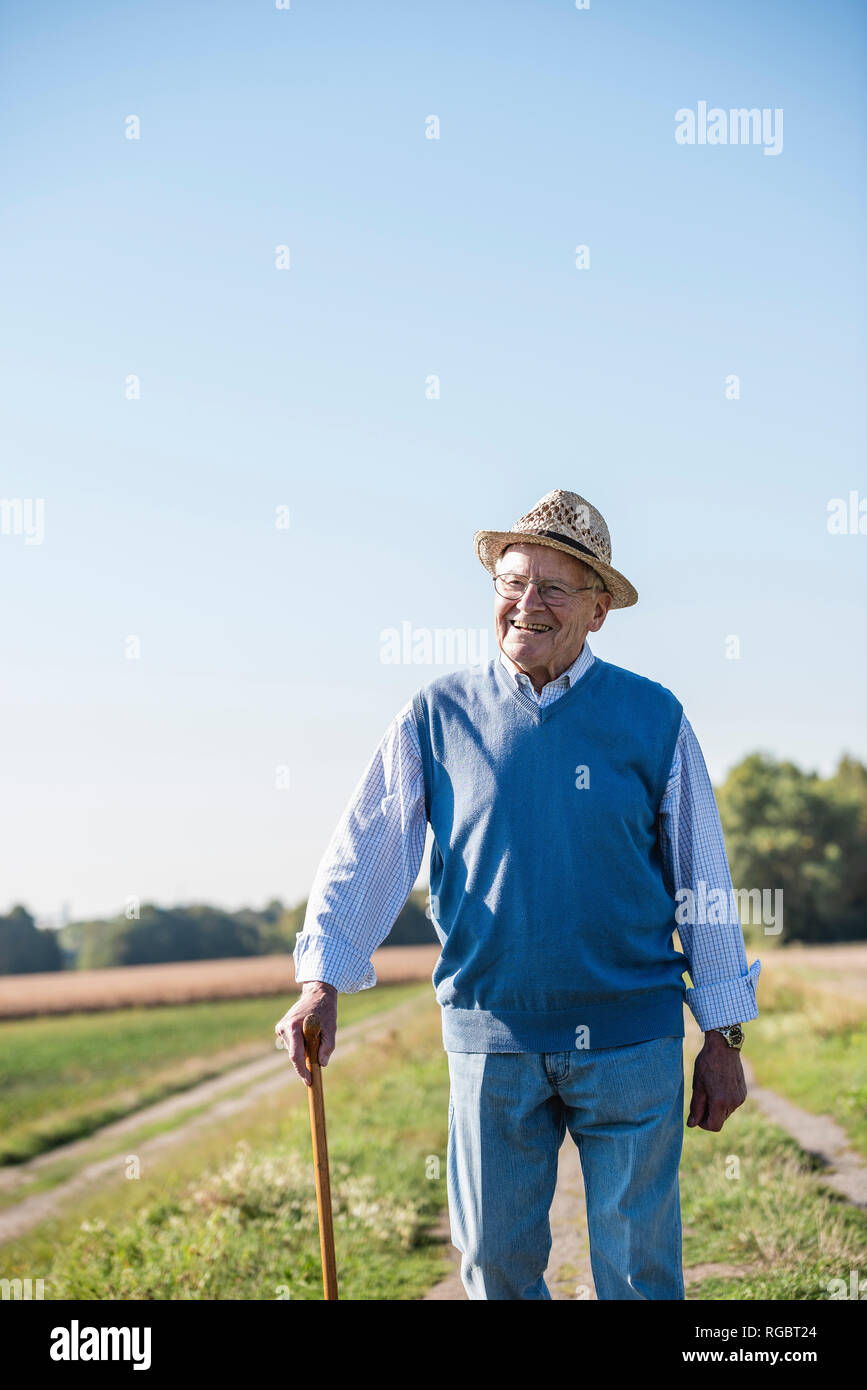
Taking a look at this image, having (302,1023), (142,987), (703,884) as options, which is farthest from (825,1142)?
(142,987)

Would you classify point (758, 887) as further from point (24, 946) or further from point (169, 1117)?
point (169, 1117)

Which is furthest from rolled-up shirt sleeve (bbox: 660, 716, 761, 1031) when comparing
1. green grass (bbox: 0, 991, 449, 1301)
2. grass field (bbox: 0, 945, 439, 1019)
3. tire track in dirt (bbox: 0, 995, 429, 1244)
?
grass field (bbox: 0, 945, 439, 1019)

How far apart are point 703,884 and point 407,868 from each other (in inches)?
29.9

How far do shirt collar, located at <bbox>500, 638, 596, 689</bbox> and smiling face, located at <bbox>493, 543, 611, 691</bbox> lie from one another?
0.5 inches

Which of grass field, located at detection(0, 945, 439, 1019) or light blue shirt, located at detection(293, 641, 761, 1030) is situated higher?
light blue shirt, located at detection(293, 641, 761, 1030)

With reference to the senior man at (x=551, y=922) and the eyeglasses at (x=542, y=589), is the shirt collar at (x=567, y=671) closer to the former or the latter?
the senior man at (x=551, y=922)

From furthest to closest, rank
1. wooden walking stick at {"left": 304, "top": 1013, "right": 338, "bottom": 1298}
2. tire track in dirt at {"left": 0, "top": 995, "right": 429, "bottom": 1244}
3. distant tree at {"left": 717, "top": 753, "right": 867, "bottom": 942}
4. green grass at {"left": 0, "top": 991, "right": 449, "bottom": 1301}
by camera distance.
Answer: distant tree at {"left": 717, "top": 753, "right": 867, "bottom": 942} < tire track in dirt at {"left": 0, "top": 995, "right": 429, "bottom": 1244} < green grass at {"left": 0, "top": 991, "right": 449, "bottom": 1301} < wooden walking stick at {"left": 304, "top": 1013, "right": 338, "bottom": 1298}

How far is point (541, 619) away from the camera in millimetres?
3158

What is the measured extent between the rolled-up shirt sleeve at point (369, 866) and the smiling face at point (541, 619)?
35 cm

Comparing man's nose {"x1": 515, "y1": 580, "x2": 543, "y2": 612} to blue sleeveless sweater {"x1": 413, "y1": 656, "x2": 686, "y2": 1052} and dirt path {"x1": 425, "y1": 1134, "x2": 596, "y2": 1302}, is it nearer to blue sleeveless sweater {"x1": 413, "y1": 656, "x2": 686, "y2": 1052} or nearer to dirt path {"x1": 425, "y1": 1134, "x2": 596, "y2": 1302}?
blue sleeveless sweater {"x1": 413, "y1": 656, "x2": 686, "y2": 1052}

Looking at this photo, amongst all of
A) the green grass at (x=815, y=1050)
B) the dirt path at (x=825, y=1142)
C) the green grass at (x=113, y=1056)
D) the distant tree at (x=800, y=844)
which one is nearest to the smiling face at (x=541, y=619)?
the dirt path at (x=825, y=1142)

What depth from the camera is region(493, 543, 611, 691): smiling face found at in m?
3.14
